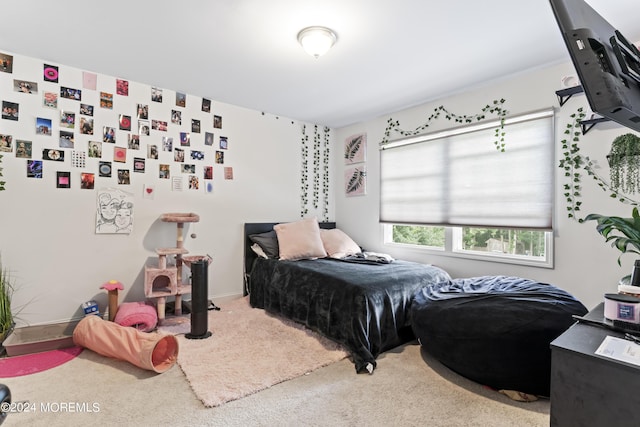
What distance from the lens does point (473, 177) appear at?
3.00 meters

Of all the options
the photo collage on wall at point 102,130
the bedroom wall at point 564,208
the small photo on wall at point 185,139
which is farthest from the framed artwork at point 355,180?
the small photo on wall at point 185,139

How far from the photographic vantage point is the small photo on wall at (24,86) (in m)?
2.51

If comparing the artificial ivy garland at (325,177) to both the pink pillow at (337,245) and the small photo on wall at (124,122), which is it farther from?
the small photo on wall at (124,122)

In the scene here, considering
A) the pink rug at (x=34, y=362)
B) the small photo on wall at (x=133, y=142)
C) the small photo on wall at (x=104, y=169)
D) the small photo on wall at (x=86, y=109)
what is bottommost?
the pink rug at (x=34, y=362)

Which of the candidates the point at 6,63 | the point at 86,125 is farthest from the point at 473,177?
the point at 6,63

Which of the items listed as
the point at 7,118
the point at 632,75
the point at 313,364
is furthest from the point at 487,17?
the point at 7,118

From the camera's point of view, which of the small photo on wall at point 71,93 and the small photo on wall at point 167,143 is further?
the small photo on wall at point 167,143

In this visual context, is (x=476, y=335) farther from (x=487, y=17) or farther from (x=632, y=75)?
(x=487, y=17)

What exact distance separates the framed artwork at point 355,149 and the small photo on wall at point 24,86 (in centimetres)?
325

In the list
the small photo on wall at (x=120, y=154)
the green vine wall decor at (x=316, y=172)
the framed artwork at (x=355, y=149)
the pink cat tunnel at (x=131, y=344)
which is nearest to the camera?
the pink cat tunnel at (x=131, y=344)

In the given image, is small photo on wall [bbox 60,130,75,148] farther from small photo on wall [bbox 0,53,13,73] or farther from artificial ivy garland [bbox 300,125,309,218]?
artificial ivy garland [bbox 300,125,309,218]

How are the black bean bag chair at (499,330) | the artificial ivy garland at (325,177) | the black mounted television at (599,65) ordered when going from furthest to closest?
the artificial ivy garland at (325,177), the black bean bag chair at (499,330), the black mounted television at (599,65)

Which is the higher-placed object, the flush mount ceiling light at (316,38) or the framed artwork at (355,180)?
the flush mount ceiling light at (316,38)

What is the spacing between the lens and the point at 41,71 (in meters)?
2.59
